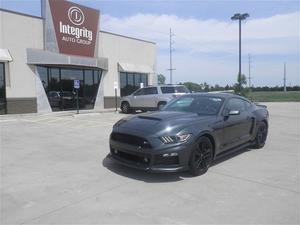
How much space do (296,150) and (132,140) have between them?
477 cm

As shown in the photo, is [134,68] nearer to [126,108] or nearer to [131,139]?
[126,108]

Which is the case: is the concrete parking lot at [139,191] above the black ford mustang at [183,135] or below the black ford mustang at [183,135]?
below

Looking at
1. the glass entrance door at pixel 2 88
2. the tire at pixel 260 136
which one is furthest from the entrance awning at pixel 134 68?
the tire at pixel 260 136

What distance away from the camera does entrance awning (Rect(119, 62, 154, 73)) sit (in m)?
26.3

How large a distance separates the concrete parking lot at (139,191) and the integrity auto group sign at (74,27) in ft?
47.7

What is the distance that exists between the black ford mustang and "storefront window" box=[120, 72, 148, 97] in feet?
62.8

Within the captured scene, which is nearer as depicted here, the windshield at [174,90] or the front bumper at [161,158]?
the front bumper at [161,158]

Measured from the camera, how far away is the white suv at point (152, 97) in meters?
20.4

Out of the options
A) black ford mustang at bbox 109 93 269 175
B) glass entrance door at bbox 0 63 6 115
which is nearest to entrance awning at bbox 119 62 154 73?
glass entrance door at bbox 0 63 6 115

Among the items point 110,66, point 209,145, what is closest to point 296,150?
point 209,145

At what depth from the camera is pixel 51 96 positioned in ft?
71.6

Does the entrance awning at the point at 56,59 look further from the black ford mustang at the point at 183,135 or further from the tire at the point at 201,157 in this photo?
the tire at the point at 201,157

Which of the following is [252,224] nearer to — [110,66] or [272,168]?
[272,168]

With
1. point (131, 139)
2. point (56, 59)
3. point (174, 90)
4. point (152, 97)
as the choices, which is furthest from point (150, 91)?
point (131, 139)
